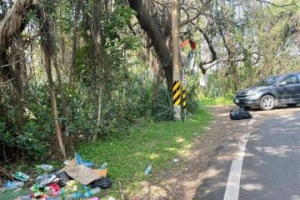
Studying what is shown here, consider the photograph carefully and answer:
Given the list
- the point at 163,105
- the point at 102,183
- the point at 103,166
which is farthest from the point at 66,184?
the point at 163,105

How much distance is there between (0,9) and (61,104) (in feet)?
7.01

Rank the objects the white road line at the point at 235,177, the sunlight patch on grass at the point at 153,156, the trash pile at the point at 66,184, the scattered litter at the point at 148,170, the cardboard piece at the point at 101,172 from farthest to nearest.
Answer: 1. the sunlight patch on grass at the point at 153,156
2. the scattered litter at the point at 148,170
3. the cardboard piece at the point at 101,172
4. the trash pile at the point at 66,184
5. the white road line at the point at 235,177

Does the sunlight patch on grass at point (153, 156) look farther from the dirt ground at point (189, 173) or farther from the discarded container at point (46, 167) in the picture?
the discarded container at point (46, 167)

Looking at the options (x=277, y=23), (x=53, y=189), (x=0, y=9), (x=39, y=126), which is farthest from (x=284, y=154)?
(x=277, y=23)

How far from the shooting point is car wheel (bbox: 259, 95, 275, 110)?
14305 mm

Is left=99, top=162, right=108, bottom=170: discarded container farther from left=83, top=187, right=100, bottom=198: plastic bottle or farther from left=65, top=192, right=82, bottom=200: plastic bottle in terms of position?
left=65, top=192, right=82, bottom=200: plastic bottle

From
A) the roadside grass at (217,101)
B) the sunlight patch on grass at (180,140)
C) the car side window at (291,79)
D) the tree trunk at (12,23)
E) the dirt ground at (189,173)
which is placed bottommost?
the dirt ground at (189,173)

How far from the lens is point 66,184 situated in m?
5.11

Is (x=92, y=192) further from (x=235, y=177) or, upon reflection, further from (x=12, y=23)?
(x=12, y=23)

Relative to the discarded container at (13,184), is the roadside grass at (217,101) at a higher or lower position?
higher

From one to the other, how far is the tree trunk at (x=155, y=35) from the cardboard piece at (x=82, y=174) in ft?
21.2

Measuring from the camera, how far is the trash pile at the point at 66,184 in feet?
15.4

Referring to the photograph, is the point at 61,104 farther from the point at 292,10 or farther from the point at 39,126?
the point at 292,10

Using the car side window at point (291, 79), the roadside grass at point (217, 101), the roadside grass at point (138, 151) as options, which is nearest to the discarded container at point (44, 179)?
the roadside grass at point (138, 151)
